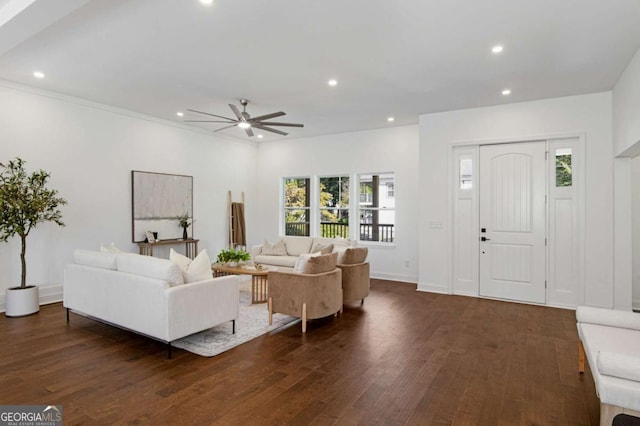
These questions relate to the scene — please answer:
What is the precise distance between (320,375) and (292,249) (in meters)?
4.33

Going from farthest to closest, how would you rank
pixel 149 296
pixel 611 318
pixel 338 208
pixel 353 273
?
pixel 338 208 → pixel 353 273 → pixel 149 296 → pixel 611 318

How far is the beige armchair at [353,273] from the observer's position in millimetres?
5039

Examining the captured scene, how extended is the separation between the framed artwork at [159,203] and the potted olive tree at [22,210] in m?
1.41

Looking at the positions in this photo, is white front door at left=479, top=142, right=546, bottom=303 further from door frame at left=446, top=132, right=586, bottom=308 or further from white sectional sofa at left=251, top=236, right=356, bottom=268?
white sectional sofa at left=251, top=236, right=356, bottom=268

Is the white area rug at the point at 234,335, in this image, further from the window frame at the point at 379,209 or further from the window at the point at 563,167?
the window at the point at 563,167

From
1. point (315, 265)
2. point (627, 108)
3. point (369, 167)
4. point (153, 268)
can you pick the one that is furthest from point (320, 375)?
point (369, 167)

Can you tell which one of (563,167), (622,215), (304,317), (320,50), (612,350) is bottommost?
(304,317)

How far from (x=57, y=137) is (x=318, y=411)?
18.0 feet

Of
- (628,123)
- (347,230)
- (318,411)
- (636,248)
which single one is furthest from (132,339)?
(636,248)

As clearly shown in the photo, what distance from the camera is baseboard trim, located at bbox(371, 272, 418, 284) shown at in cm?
704

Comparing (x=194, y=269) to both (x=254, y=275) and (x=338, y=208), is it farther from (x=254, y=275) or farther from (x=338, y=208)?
(x=338, y=208)

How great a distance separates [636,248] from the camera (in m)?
5.30

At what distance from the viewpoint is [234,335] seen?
12.9ft

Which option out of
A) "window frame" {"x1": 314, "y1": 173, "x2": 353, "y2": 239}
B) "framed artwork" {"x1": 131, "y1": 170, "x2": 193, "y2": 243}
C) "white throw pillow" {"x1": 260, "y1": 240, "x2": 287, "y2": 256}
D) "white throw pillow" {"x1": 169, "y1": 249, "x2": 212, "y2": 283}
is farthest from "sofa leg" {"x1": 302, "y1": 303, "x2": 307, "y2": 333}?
"window frame" {"x1": 314, "y1": 173, "x2": 353, "y2": 239}
